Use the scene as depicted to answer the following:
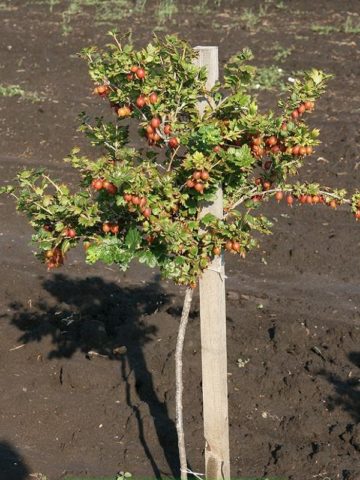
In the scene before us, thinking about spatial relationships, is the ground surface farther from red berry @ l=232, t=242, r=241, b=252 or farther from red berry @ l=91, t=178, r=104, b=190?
red berry @ l=91, t=178, r=104, b=190

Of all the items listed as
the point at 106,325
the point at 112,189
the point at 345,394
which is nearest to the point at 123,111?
the point at 112,189

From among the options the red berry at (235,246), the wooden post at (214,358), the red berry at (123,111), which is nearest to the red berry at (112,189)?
the red berry at (123,111)

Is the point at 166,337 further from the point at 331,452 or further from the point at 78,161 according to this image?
the point at 78,161

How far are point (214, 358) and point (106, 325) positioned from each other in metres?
2.36

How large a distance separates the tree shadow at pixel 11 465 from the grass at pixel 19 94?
24.6 ft

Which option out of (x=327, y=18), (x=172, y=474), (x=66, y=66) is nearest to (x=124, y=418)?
(x=172, y=474)

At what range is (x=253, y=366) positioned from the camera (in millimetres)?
6230

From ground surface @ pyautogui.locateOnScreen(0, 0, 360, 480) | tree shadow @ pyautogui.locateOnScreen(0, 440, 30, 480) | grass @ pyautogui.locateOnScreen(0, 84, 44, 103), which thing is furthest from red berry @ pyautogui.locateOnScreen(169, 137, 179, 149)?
grass @ pyautogui.locateOnScreen(0, 84, 44, 103)

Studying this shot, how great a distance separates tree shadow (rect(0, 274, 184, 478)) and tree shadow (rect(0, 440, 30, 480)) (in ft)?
2.42

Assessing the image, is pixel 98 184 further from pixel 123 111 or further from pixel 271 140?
pixel 271 140

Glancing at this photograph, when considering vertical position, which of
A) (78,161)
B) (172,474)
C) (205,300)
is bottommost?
(172,474)

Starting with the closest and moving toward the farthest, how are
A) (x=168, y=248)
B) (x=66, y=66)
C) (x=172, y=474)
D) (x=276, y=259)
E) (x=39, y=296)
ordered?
(x=168, y=248), (x=172, y=474), (x=39, y=296), (x=276, y=259), (x=66, y=66)

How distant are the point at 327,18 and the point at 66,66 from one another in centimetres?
528

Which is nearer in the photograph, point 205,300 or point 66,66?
point 205,300
